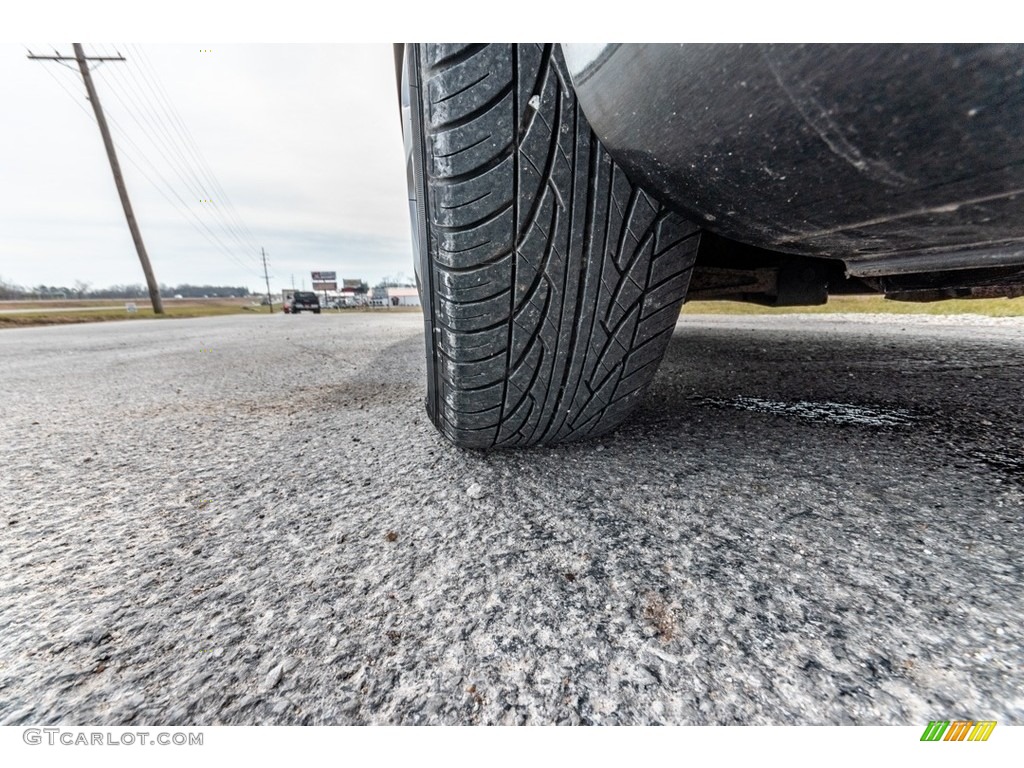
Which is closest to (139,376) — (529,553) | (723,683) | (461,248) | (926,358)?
(461,248)

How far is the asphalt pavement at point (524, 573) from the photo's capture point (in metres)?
0.36

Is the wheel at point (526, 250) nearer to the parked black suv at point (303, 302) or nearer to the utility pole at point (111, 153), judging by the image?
the utility pole at point (111, 153)

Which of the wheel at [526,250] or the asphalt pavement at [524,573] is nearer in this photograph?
the asphalt pavement at [524,573]

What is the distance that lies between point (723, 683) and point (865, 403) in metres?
1.15

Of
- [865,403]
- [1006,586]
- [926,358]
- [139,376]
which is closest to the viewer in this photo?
[1006,586]

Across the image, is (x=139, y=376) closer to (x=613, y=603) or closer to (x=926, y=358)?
(x=613, y=603)

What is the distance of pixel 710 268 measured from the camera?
1415 millimetres
